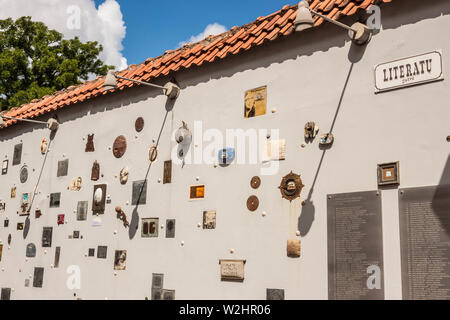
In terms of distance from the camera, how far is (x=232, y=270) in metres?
6.21

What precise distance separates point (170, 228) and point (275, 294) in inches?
78.3

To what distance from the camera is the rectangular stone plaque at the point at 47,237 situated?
8.98 metres

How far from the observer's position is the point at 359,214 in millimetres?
5215

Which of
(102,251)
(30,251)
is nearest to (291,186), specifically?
(102,251)

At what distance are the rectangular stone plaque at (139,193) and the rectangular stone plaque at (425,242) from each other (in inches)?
157

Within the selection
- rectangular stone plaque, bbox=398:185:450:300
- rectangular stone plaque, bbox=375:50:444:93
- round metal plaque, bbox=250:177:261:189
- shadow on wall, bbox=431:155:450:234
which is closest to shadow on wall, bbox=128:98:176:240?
round metal plaque, bbox=250:177:261:189

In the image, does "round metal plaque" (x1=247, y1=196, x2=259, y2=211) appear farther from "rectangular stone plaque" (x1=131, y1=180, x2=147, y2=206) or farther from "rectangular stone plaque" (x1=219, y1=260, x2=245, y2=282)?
"rectangular stone plaque" (x1=131, y1=180, x2=147, y2=206)

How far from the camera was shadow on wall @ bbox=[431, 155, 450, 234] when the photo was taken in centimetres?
461

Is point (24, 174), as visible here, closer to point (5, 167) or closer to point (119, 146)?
point (5, 167)

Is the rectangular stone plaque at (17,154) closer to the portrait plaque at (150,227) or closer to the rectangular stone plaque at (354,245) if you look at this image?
the portrait plaque at (150,227)
